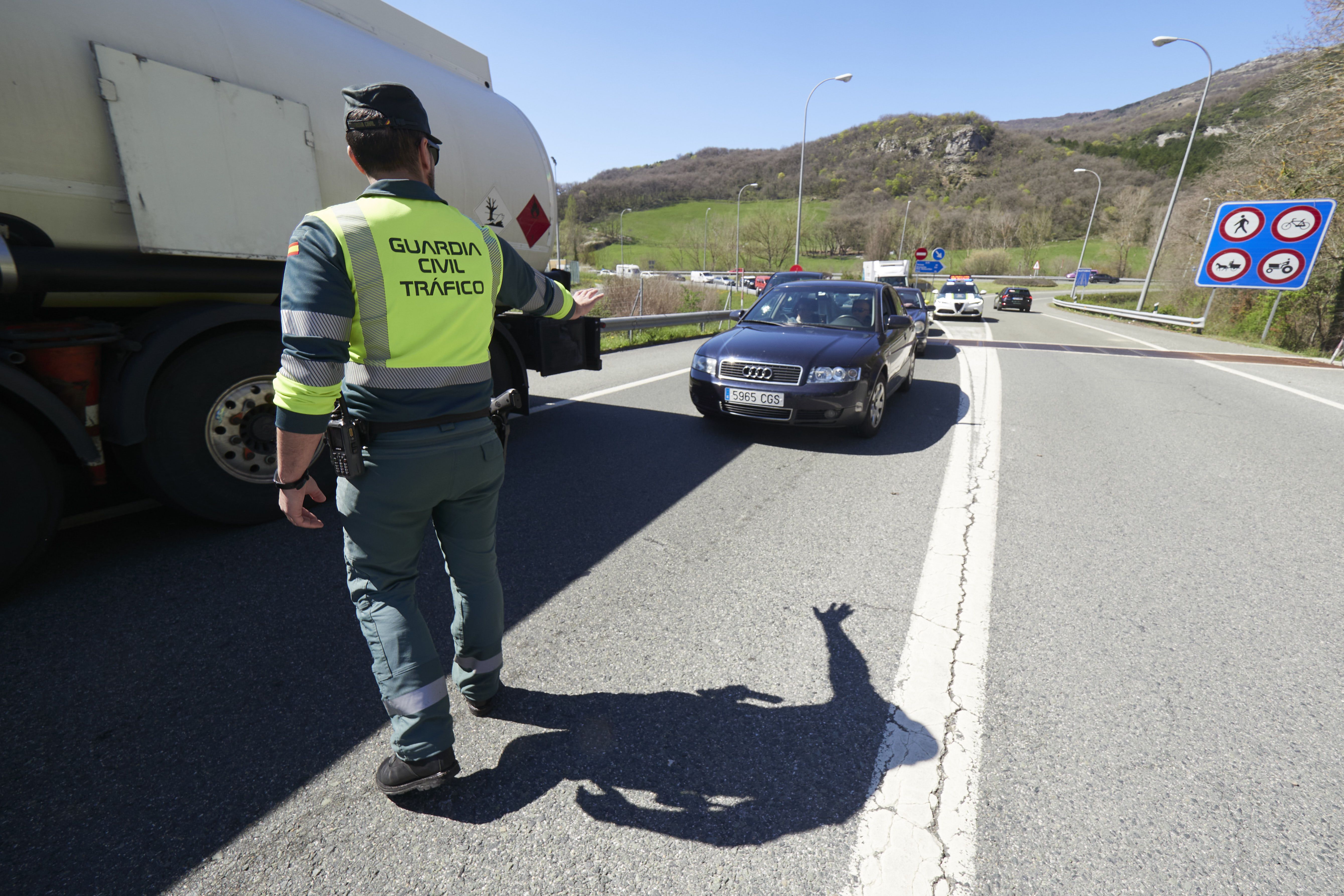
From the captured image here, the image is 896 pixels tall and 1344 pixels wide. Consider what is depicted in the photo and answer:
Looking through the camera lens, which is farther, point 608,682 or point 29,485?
point 29,485

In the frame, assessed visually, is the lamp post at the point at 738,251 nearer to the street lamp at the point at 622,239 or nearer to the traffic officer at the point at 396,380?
the street lamp at the point at 622,239

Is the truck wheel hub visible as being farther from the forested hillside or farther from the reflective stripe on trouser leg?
the forested hillside

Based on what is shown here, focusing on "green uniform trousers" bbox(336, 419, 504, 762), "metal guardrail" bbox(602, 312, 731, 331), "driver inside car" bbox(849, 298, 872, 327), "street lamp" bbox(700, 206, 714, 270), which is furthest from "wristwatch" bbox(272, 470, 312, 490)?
"street lamp" bbox(700, 206, 714, 270)

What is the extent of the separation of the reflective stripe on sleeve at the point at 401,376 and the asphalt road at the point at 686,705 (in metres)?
1.26

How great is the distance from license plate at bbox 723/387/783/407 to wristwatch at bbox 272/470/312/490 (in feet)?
15.0

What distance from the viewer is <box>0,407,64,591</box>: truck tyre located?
2.95 m

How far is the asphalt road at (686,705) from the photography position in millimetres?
1818

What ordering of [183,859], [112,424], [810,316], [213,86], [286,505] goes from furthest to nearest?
[810,316] < [213,86] < [112,424] < [286,505] < [183,859]

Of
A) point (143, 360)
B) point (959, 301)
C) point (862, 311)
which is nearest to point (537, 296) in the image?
point (143, 360)

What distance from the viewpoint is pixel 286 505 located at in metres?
1.96

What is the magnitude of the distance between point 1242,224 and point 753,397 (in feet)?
60.9

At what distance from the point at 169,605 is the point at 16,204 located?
194 centimetres

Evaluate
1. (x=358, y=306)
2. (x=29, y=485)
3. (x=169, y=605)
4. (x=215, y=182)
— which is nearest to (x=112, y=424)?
(x=29, y=485)

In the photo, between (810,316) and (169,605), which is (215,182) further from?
(810,316)
